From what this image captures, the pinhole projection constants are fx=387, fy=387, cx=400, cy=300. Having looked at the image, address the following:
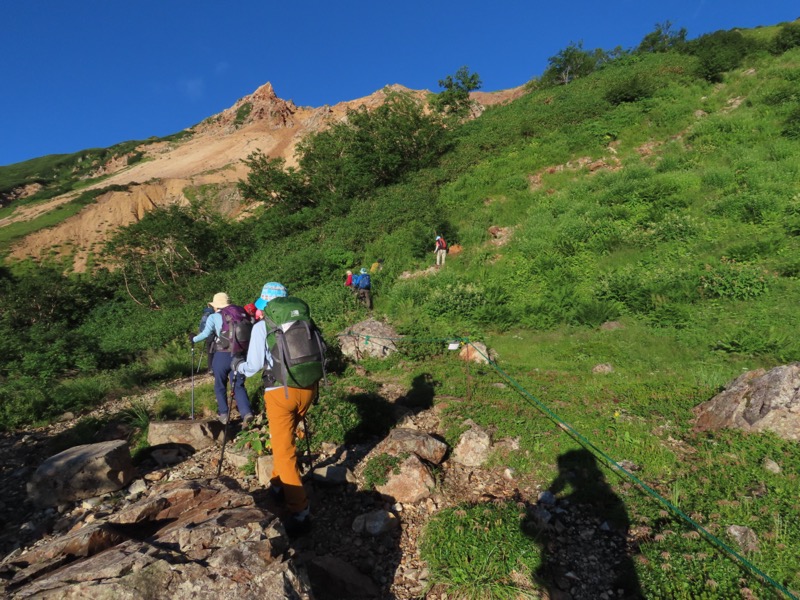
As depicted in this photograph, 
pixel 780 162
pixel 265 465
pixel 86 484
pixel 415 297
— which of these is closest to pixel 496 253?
pixel 415 297

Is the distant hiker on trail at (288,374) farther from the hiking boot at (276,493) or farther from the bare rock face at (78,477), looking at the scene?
the bare rock face at (78,477)

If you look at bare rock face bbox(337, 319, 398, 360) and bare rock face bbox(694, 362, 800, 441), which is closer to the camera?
bare rock face bbox(694, 362, 800, 441)

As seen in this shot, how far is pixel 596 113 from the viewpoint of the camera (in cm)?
2194

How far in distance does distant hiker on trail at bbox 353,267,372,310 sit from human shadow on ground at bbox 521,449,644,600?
8677mm

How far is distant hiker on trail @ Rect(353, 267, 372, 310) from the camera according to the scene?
493 inches

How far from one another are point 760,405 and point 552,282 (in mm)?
6431

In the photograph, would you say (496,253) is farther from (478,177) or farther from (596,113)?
(596,113)

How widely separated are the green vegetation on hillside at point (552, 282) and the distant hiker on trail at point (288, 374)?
1.38m

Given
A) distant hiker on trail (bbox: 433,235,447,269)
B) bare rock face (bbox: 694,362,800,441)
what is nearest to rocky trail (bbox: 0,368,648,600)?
bare rock face (bbox: 694,362,800,441)

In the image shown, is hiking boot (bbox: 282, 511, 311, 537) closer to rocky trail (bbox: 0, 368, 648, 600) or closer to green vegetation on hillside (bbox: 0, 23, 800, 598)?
rocky trail (bbox: 0, 368, 648, 600)

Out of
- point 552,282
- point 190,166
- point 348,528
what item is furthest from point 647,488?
point 190,166

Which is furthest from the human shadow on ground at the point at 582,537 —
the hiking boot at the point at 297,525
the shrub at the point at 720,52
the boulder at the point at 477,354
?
the shrub at the point at 720,52

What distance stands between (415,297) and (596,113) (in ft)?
59.2

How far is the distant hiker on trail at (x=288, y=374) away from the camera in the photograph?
3711 millimetres
